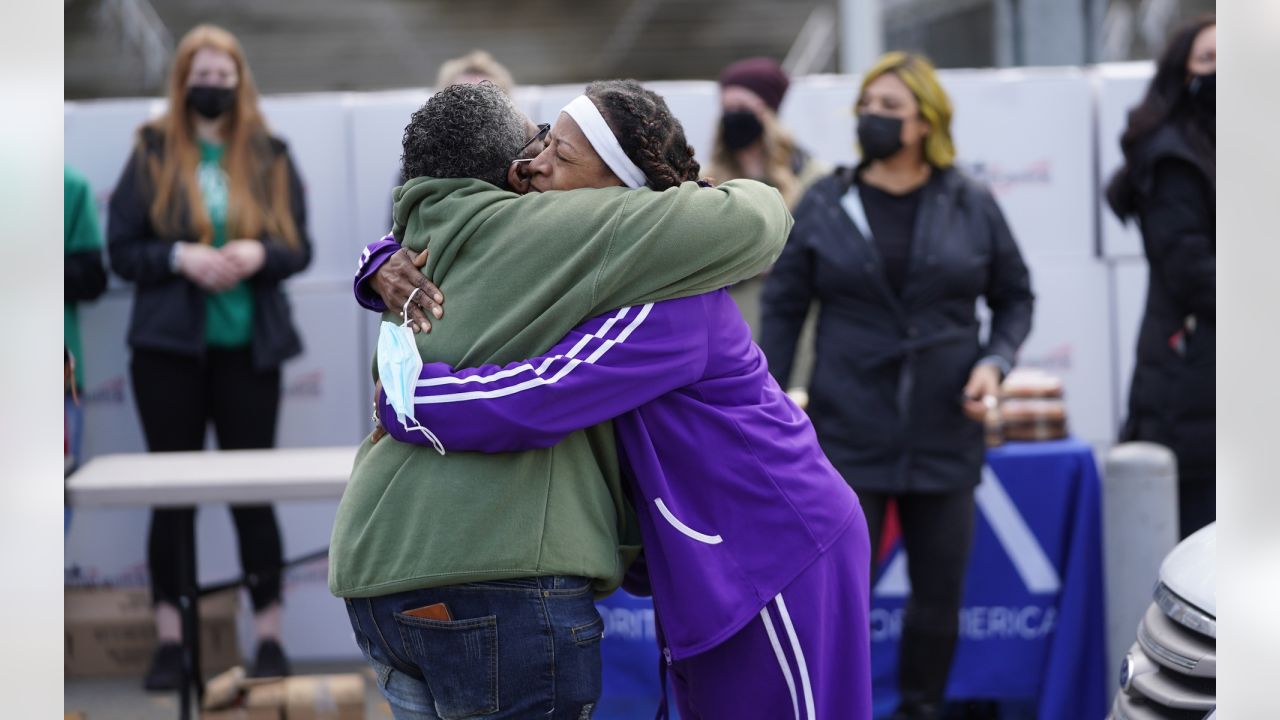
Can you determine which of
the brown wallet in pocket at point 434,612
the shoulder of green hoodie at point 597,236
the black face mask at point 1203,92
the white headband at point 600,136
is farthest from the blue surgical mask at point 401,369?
the black face mask at point 1203,92

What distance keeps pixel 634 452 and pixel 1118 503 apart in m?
2.74

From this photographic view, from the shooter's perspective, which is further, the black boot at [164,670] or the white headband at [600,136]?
the black boot at [164,670]

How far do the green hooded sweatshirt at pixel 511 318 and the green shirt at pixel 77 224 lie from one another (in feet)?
11.4

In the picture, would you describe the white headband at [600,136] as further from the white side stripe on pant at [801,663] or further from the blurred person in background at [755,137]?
the blurred person in background at [755,137]

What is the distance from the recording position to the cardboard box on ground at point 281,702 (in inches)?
163

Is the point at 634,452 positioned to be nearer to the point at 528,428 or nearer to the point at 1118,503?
the point at 528,428

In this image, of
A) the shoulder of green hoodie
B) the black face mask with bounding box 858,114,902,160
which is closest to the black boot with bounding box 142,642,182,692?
the black face mask with bounding box 858,114,902,160

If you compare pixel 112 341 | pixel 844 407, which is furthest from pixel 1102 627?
pixel 112 341

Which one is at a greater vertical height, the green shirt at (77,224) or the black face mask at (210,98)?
the black face mask at (210,98)

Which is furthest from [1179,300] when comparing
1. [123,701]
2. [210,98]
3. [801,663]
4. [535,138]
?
[123,701]

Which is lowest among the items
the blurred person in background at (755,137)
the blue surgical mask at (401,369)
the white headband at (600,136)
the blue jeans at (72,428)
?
the blue jeans at (72,428)

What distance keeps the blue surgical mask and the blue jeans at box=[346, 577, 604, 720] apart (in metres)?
0.22

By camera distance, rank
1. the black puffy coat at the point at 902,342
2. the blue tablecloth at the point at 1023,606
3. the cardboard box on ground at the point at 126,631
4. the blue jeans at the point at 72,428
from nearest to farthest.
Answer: the black puffy coat at the point at 902,342
the blue tablecloth at the point at 1023,606
the blue jeans at the point at 72,428
the cardboard box on ground at the point at 126,631

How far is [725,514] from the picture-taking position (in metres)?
2.35
